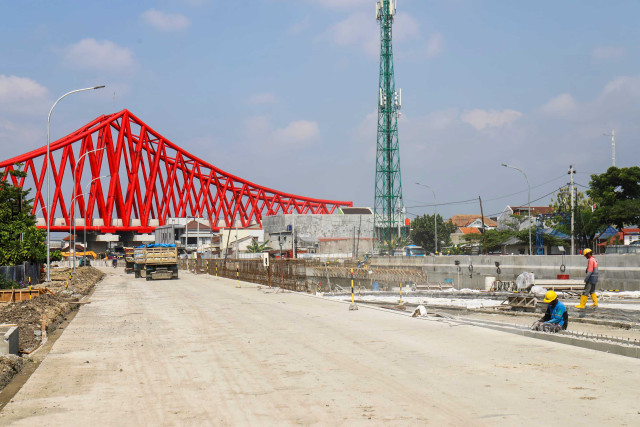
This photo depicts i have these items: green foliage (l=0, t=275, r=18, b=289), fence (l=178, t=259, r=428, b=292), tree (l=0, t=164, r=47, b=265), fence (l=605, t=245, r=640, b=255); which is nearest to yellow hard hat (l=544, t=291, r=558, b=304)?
fence (l=178, t=259, r=428, b=292)

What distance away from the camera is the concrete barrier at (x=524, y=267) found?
3619cm

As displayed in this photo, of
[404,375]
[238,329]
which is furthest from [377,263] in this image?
[404,375]

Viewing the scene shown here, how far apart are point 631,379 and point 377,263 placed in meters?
57.4

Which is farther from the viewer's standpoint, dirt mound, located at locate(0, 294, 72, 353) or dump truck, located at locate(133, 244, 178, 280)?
dump truck, located at locate(133, 244, 178, 280)

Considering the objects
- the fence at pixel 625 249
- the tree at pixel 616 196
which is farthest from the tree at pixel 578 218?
the fence at pixel 625 249

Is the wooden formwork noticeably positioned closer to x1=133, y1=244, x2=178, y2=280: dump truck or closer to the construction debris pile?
the construction debris pile

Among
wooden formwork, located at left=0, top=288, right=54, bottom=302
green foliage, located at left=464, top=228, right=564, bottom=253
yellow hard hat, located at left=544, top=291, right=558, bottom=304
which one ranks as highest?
green foliage, located at left=464, top=228, right=564, bottom=253

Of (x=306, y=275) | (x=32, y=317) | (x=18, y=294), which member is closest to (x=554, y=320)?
(x=32, y=317)

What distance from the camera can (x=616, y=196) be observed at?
2527 inches

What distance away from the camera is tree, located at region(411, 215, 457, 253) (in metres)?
133

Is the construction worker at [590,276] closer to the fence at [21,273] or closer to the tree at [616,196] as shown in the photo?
the fence at [21,273]

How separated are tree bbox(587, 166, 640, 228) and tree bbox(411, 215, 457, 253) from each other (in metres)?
67.8

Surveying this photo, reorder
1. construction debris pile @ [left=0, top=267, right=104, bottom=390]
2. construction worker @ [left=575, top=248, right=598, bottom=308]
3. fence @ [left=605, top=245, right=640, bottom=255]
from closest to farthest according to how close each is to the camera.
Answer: construction debris pile @ [left=0, top=267, right=104, bottom=390]
construction worker @ [left=575, top=248, right=598, bottom=308]
fence @ [left=605, top=245, right=640, bottom=255]

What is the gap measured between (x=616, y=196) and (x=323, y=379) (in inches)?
2401
